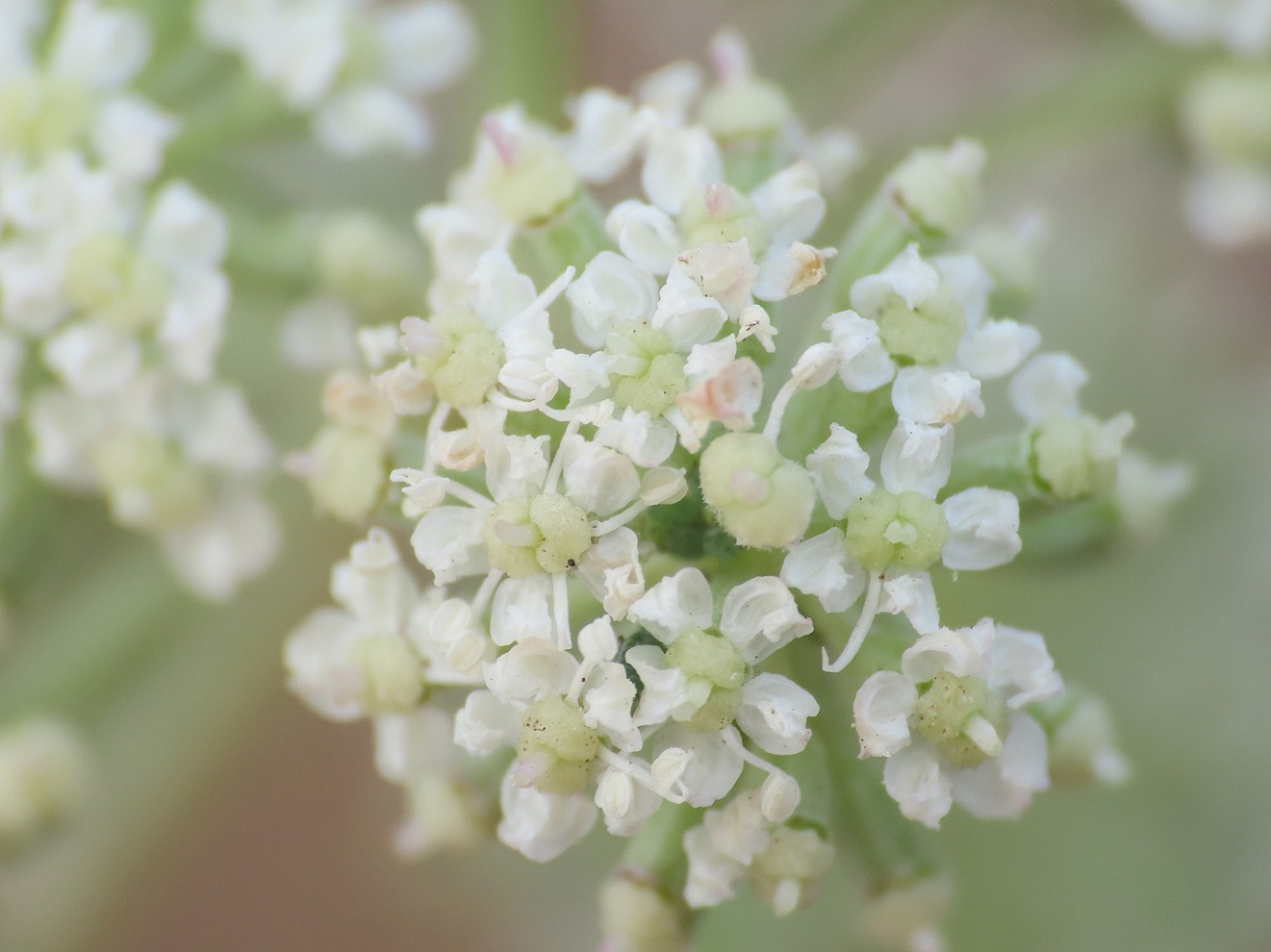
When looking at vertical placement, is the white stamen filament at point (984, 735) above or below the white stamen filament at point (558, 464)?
below

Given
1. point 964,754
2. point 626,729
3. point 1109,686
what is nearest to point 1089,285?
point 1109,686

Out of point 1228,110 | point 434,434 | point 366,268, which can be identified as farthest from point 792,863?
point 1228,110

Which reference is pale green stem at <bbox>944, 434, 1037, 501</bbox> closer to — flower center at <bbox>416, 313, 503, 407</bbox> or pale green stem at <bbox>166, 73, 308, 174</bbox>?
flower center at <bbox>416, 313, 503, 407</bbox>

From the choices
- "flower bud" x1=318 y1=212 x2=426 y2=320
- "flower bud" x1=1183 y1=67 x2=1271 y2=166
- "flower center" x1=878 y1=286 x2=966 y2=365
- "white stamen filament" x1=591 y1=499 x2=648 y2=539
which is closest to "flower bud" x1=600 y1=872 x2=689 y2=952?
"white stamen filament" x1=591 y1=499 x2=648 y2=539

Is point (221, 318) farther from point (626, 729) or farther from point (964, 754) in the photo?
point (964, 754)

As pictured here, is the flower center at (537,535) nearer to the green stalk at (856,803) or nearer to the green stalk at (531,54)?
the green stalk at (856,803)

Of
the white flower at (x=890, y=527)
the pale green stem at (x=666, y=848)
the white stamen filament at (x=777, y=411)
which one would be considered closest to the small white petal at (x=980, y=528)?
the white flower at (x=890, y=527)
